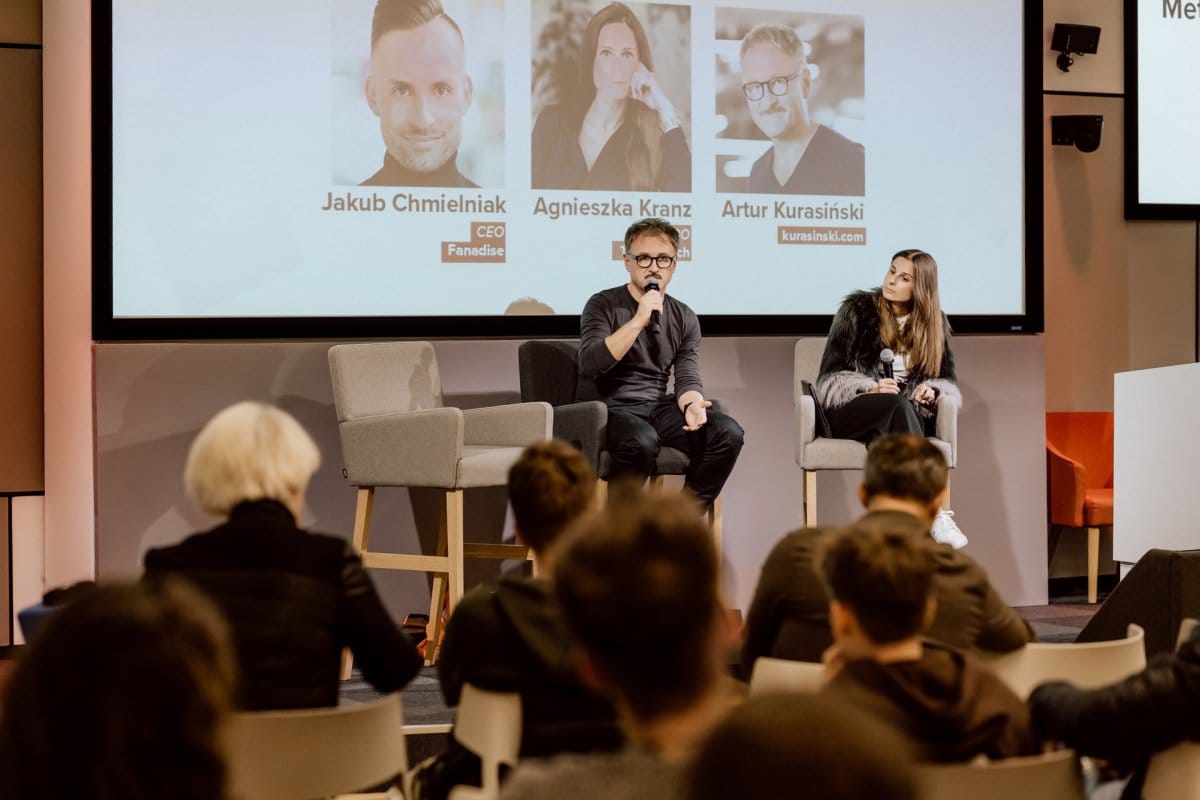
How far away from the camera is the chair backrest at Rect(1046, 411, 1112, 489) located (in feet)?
21.9

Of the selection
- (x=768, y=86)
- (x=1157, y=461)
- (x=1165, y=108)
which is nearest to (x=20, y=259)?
(x=768, y=86)

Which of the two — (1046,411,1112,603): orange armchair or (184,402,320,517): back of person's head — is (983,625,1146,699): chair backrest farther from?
(1046,411,1112,603): orange armchair

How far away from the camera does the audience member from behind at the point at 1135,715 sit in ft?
6.23

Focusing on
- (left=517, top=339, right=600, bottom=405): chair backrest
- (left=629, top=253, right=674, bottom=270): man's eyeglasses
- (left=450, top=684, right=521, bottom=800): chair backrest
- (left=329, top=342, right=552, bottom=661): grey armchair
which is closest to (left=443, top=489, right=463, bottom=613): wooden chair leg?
(left=329, top=342, right=552, bottom=661): grey armchair

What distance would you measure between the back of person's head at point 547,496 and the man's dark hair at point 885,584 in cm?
58

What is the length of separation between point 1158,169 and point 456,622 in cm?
554

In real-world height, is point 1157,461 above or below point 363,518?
above

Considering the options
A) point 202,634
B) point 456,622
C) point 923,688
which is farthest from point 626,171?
point 202,634

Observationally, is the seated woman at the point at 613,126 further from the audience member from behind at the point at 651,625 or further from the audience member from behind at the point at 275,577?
the audience member from behind at the point at 651,625

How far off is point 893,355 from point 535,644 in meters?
3.64

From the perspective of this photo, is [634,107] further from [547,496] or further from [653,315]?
[547,496]

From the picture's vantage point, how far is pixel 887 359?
5445 mm

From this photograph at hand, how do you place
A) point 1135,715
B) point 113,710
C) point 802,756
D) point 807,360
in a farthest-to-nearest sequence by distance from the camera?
point 807,360
point 1135,715
point 113,710
point 802,756

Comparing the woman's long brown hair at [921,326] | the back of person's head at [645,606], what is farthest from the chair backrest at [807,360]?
the back of person's head at [645,606]
